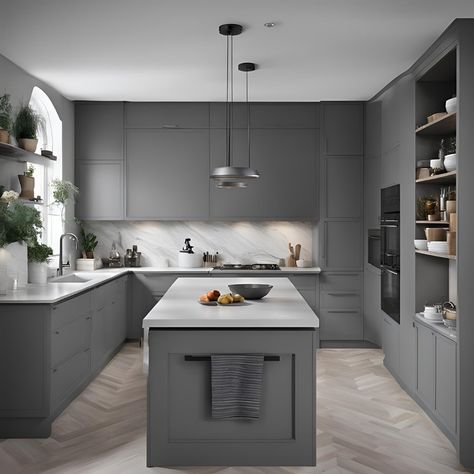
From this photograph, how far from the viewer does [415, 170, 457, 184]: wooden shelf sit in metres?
3.61

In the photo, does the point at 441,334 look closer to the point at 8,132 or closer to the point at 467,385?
the point at 467,385

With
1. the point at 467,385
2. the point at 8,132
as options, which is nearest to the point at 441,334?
the point at 467,385

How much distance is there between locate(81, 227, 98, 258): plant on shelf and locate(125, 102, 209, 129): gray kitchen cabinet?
1348mm

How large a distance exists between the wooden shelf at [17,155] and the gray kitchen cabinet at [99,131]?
1426 mm

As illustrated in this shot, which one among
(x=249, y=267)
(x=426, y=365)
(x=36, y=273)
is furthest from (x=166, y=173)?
(x=426, y=365)

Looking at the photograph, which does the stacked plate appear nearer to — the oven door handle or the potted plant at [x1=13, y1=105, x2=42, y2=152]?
the oven door handle

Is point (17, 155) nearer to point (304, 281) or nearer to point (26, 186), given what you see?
point (26, 186)

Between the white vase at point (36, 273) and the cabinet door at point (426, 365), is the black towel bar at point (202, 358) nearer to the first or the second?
the cabinet door at point (426, 365)

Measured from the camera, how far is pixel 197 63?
15.1 ft

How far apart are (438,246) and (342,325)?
258 cm

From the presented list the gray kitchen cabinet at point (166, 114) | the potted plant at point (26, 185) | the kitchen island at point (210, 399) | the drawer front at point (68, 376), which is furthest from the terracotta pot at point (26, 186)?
the kitchen island at point (210, 399)

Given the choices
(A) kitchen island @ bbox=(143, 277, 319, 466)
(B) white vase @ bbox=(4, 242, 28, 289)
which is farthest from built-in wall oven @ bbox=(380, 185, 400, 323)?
(B) white vase @ bbox=(4, 242, 28, 289)

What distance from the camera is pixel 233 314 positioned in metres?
3.11

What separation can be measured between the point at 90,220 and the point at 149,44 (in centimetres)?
278
